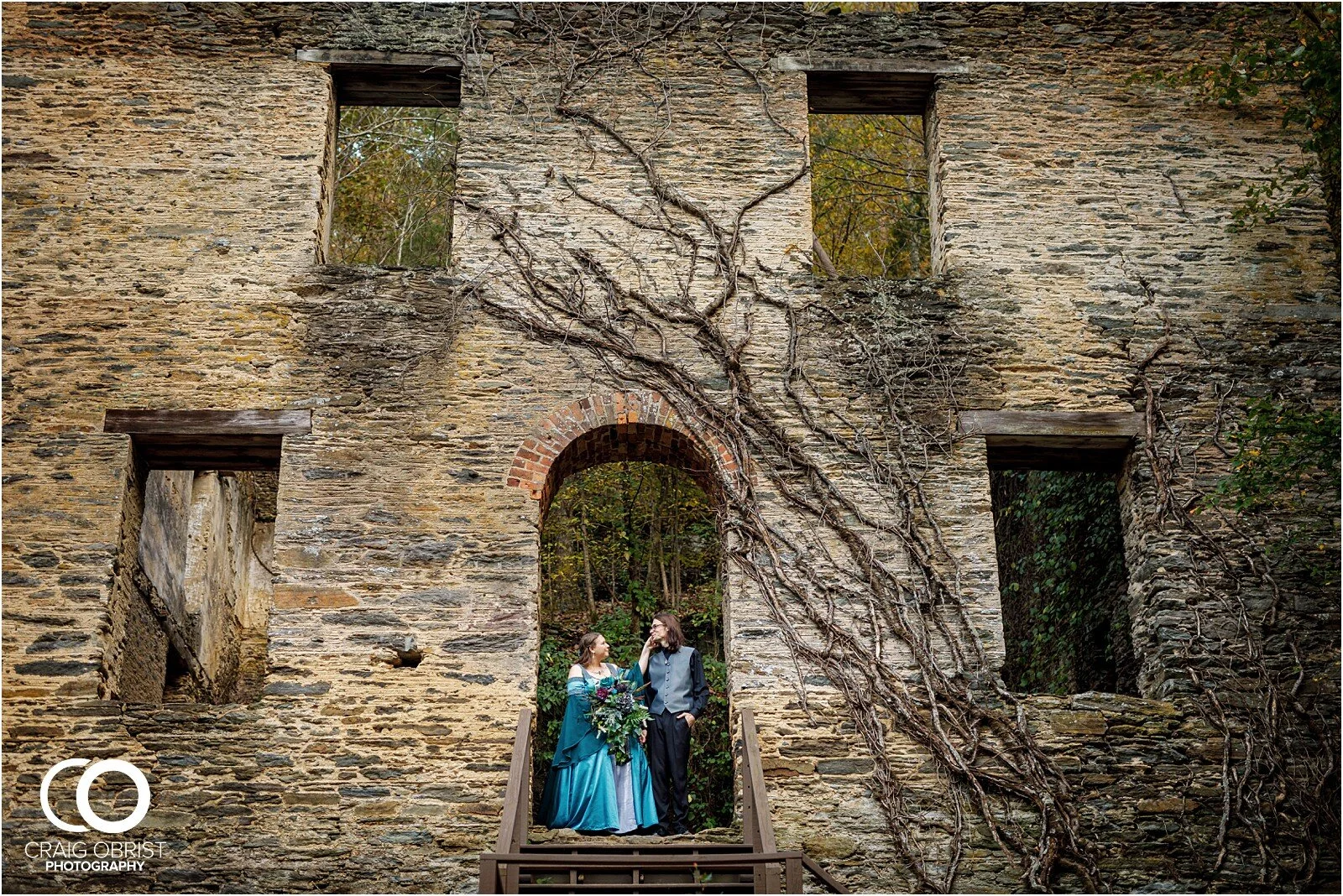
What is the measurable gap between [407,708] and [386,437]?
1.76 meters

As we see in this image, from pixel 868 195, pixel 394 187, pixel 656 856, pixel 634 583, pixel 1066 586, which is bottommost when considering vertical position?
pixel 656 856

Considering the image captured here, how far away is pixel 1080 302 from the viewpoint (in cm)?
917

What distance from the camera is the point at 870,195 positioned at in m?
15.7

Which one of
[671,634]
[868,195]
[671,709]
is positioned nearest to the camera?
[671,709]

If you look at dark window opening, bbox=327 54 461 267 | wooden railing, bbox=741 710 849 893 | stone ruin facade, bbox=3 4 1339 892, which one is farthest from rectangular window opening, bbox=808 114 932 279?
wooden railing, bbox=741 710 849 893

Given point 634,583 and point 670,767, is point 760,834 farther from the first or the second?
point 634,583

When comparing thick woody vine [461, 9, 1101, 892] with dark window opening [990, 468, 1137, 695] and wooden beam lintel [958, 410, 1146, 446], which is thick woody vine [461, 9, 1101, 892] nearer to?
wooden beam lintel [958, 410, 1146, 446]

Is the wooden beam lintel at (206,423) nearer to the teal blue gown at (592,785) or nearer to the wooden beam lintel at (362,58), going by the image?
the teal blue gown at (592,785)

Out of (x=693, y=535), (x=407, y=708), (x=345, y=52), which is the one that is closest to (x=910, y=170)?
(x=693, y=535)

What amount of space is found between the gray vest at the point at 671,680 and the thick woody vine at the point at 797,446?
66 cm

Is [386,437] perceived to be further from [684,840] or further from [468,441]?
[684,840]

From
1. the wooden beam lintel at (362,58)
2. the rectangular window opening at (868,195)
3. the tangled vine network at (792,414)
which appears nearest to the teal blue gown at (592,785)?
the tangled vine network at (792,414)

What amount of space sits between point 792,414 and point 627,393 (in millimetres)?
1085

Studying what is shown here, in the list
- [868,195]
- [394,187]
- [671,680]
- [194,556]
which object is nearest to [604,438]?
[671,680]
